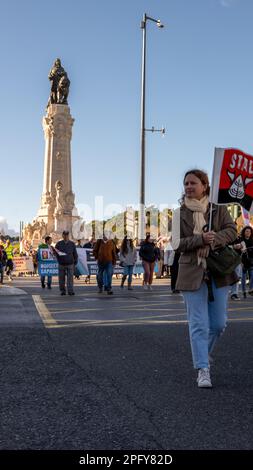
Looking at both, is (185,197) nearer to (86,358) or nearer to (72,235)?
(86,358)

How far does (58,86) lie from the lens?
206 feet

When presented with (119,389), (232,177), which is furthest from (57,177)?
(119,389)

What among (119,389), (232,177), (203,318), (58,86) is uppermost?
(58,86)

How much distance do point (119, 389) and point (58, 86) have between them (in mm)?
60449

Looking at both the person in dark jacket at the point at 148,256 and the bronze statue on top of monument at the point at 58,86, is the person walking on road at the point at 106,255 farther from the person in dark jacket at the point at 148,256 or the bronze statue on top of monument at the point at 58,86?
the bronze statue on top of monument at the point at 58,86

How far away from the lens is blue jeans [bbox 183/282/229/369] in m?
5.20

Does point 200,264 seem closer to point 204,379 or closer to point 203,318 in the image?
point 203,318

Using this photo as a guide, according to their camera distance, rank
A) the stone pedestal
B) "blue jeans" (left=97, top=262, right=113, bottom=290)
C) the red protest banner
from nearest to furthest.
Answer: the red protest banner, "blue jeans" (left=97, top=262, right=113, bottom=290), the stone pedestal

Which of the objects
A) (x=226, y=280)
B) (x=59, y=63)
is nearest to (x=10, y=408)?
(x=226, y=280)

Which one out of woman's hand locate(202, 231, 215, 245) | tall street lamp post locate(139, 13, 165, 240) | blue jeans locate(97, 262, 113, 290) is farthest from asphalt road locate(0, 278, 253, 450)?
tall street lamp post locate(139, 13, 165, 240)

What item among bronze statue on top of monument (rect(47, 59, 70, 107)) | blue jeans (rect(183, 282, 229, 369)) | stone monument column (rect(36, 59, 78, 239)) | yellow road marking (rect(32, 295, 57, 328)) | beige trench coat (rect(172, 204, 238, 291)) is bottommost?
yellow road marking (rect(32, 295, 57, 328))

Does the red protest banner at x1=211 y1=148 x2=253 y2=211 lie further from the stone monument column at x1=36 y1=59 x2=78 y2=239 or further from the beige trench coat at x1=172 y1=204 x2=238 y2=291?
the stone monument column at x1=36 y1=59 x2=78 y2=239

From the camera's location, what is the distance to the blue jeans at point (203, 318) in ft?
17.1

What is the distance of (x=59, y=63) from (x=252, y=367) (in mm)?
63894
